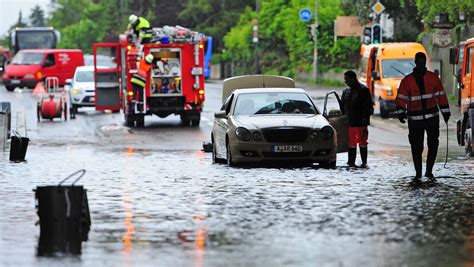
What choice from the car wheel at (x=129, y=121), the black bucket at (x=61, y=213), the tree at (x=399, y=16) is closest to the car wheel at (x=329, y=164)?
the black bucket at (x=61, y=213)

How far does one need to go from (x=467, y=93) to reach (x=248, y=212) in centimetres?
1075

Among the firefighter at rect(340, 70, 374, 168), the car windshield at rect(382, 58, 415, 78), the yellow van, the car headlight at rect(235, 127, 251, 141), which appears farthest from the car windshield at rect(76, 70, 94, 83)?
the car headlight at rect(235, 127, 251, 141)

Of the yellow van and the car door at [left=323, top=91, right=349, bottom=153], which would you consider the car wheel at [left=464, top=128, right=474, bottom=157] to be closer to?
the car door at [left=323, top=91, right=349, bottom=153]

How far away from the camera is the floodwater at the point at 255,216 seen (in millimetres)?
11469

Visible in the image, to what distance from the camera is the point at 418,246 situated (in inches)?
473

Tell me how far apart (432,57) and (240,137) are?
32.8 metres

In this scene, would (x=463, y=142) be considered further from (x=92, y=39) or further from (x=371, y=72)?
(x=92, y=39)

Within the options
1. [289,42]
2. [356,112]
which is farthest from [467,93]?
[289,42]

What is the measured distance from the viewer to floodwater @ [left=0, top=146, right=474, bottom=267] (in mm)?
11469

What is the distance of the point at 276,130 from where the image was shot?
2148cm

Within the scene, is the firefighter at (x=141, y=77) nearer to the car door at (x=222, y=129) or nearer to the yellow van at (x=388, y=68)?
the yellow van at (x=388, y=68)

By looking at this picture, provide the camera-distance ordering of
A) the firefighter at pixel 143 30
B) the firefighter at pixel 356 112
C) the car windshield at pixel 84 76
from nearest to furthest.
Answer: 1. the firefighter at pixel 356 112
2. the firefighter at pixel 143 30
3. the car windshield at pixel 84 76

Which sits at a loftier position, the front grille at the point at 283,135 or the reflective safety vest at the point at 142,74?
the front grille at the point at 283,135

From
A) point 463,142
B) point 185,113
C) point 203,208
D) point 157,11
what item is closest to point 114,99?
point 185,113
